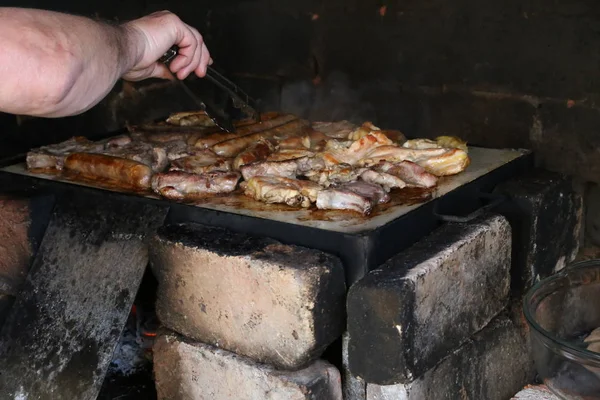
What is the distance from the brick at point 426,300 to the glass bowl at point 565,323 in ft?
1.01

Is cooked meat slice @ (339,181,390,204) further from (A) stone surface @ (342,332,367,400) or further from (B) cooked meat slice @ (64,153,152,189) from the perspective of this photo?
(B) cooked meat slice @ (64,153,152,189)

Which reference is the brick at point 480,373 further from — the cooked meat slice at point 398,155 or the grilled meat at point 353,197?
the cooked meat slice at point 398,155

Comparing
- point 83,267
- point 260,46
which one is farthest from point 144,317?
point 260,46

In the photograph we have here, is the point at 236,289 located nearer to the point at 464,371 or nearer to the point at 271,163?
the point at 271,163

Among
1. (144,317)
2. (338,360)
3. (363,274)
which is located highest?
(363,274)

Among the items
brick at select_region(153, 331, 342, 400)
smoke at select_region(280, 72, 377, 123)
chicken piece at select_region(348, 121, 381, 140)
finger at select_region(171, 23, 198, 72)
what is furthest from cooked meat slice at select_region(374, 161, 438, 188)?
smoke at select_region(280, 72, 377, 123)

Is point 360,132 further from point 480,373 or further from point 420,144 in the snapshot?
point 480,373

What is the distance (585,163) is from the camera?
382 centimetres

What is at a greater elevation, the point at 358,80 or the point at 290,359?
the point at 358,80

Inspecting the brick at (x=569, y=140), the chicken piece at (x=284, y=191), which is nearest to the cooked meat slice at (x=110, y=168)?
the chicken piece at (x=284, y=191)

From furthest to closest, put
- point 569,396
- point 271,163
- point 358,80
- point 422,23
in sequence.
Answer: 1. point 358,80
2. point 422,23
3. point 271,163
4. point 569,396

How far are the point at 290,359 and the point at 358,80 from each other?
7.68 ft

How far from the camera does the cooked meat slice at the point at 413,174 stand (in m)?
3.11

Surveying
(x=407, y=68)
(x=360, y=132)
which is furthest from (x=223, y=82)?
(x=407, y=68)
